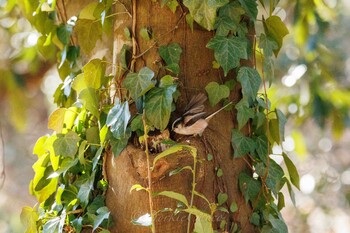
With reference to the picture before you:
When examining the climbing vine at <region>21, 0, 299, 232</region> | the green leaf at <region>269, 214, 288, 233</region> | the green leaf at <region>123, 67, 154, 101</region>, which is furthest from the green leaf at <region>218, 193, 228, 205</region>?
the green leaf at <region>123, 67, 154, 101</region>

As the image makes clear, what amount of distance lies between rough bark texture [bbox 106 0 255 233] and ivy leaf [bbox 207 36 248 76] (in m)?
0.04

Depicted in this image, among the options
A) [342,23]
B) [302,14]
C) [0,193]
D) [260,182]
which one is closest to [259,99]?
[260,182]

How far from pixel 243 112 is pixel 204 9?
0.20 meters

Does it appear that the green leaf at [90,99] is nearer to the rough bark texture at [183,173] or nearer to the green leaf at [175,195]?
the rough bark texture at [183,173]

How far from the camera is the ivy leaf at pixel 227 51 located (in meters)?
0.98

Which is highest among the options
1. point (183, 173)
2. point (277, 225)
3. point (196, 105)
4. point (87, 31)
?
point (87, 31)

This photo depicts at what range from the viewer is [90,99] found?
105cm

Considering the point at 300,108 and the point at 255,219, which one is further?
the point at 300,108

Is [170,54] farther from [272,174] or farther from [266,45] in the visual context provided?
[272,174]

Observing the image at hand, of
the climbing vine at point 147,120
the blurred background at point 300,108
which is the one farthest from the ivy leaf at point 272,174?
the blurred background at point 300,108

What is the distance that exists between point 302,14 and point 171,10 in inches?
38.0

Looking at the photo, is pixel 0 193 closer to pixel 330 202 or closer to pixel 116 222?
pixel 330 202

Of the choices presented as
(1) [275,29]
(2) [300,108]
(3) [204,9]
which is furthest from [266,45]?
(2) [300,108]

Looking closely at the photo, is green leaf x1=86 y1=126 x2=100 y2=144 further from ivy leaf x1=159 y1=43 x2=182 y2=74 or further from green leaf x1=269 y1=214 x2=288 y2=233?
green leaf x1=269 y1=214 x2=288 y2=233
